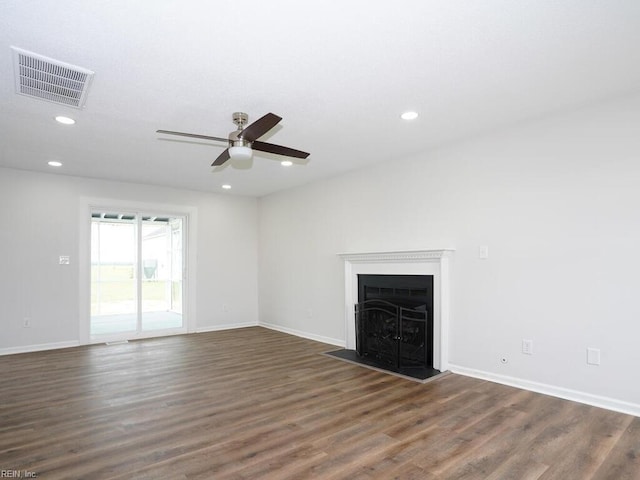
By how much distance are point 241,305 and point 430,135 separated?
15.7ft

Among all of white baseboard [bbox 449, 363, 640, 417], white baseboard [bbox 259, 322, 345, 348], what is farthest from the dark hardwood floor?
white baseboard [bbox 259, 322, 345, 348]

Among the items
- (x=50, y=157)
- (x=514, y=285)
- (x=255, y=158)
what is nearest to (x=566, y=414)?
(x=514, y=285)

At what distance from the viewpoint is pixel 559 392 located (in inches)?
129

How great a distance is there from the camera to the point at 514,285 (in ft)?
11.8

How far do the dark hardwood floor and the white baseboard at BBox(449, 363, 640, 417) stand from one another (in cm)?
9

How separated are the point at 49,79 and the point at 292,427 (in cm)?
301

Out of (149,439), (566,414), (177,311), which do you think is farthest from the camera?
(177,311)

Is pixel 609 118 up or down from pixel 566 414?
up

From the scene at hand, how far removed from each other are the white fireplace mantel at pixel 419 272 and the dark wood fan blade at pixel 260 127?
7.58 feet

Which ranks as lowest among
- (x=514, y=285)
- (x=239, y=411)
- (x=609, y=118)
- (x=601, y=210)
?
(x=239, y=411)

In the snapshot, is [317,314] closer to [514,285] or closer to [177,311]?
[177,311]

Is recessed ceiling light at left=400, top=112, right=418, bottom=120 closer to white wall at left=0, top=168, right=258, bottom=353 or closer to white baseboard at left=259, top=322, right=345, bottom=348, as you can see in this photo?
white baseboard at left=259, top=322, right=345, bottom=348

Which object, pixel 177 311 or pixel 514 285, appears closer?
pixel 514 285

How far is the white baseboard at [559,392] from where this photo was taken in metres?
2.93
